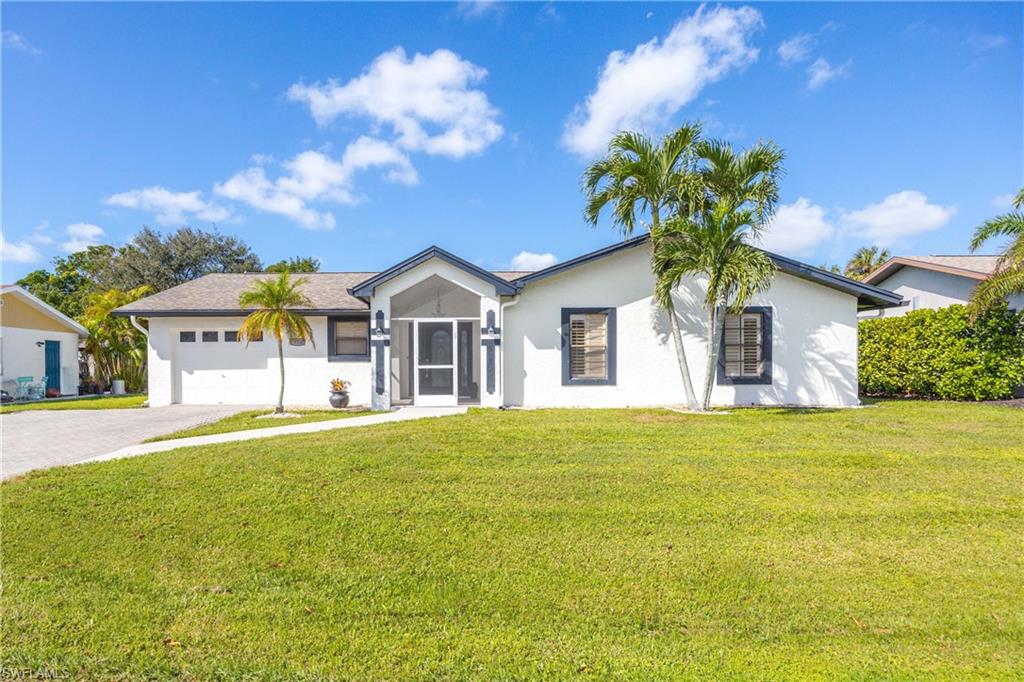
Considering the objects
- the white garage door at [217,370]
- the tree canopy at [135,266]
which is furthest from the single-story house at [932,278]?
the tree canopy at [135,266]

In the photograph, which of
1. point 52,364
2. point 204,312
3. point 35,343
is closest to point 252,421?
point 204,312

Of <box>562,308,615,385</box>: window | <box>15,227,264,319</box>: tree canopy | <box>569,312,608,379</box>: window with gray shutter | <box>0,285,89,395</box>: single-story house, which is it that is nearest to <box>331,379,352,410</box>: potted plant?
<box>562,308,615,385</box>: window

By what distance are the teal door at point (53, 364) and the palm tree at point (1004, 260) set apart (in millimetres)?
31094

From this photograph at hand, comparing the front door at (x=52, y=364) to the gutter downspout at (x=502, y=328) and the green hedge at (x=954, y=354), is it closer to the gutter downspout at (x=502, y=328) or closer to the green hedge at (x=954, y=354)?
the gutter downspout at (x=502, y=328)

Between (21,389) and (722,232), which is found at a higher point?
(722,232)

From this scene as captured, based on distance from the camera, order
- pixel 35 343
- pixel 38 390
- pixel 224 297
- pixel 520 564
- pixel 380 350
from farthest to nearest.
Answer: pixel 35 343 → pixel 38 390 → pixel 224 297 → pixel 380 350 → pixel 520 564

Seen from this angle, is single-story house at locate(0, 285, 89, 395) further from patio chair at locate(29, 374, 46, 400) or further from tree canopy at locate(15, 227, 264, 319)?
tree canopy at locate(15, 227, 264, 319)

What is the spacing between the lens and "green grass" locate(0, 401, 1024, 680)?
9.75ft

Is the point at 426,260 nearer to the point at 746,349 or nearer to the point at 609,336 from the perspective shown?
the point at 609,336

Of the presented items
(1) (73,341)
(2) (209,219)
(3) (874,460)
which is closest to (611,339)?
(3) (874,460)

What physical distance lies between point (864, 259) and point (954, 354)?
21998 mm

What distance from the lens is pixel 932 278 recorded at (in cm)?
1820

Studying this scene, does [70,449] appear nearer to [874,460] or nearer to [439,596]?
[439,596]

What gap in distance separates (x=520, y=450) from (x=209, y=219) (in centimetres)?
4033
